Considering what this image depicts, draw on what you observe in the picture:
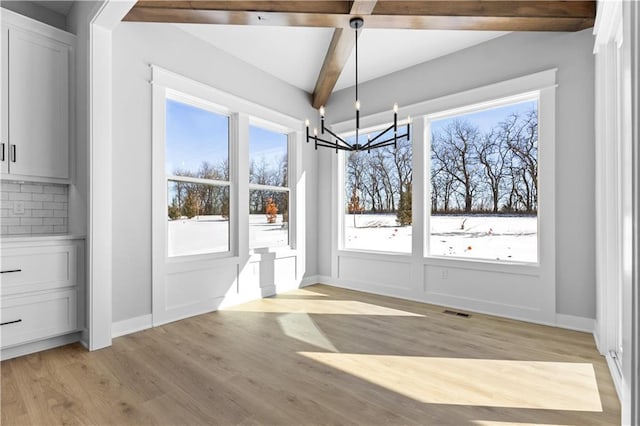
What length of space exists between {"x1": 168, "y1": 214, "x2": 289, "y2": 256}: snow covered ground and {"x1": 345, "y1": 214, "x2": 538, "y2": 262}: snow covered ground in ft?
4.66

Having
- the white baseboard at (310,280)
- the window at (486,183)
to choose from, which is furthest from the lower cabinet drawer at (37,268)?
the window at (486,183)

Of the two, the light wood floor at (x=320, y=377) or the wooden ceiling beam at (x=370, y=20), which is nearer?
the light wood floor at (x=320, y=377)

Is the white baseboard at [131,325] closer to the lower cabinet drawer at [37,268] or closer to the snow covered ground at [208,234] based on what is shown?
the lower cabinet drawer at [37,268]

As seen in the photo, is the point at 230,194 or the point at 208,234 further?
the point at 230,194

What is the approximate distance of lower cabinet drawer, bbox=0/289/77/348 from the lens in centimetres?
246

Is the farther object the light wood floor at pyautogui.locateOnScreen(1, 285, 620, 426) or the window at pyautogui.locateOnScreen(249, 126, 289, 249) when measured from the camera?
the window at pyautogui.locateOnScreen(249, 126, 289, 249)

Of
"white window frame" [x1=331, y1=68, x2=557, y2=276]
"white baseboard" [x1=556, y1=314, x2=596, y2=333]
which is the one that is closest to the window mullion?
"white window frame" [x1=331, y1=68, x2=557, y2=276]

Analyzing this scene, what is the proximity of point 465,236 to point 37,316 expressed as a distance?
430cm

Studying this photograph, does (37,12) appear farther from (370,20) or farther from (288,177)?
(288,177)

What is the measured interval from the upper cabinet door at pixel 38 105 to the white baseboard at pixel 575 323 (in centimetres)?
489

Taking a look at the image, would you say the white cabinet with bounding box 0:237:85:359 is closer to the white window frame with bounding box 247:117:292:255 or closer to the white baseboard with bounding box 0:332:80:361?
the white baseboard with bounding box 0:332:80:361

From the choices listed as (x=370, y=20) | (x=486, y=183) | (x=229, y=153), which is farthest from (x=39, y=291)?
(x=486, y=183)

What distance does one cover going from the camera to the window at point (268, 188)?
14.9 feet

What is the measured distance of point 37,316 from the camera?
8.52 feet
